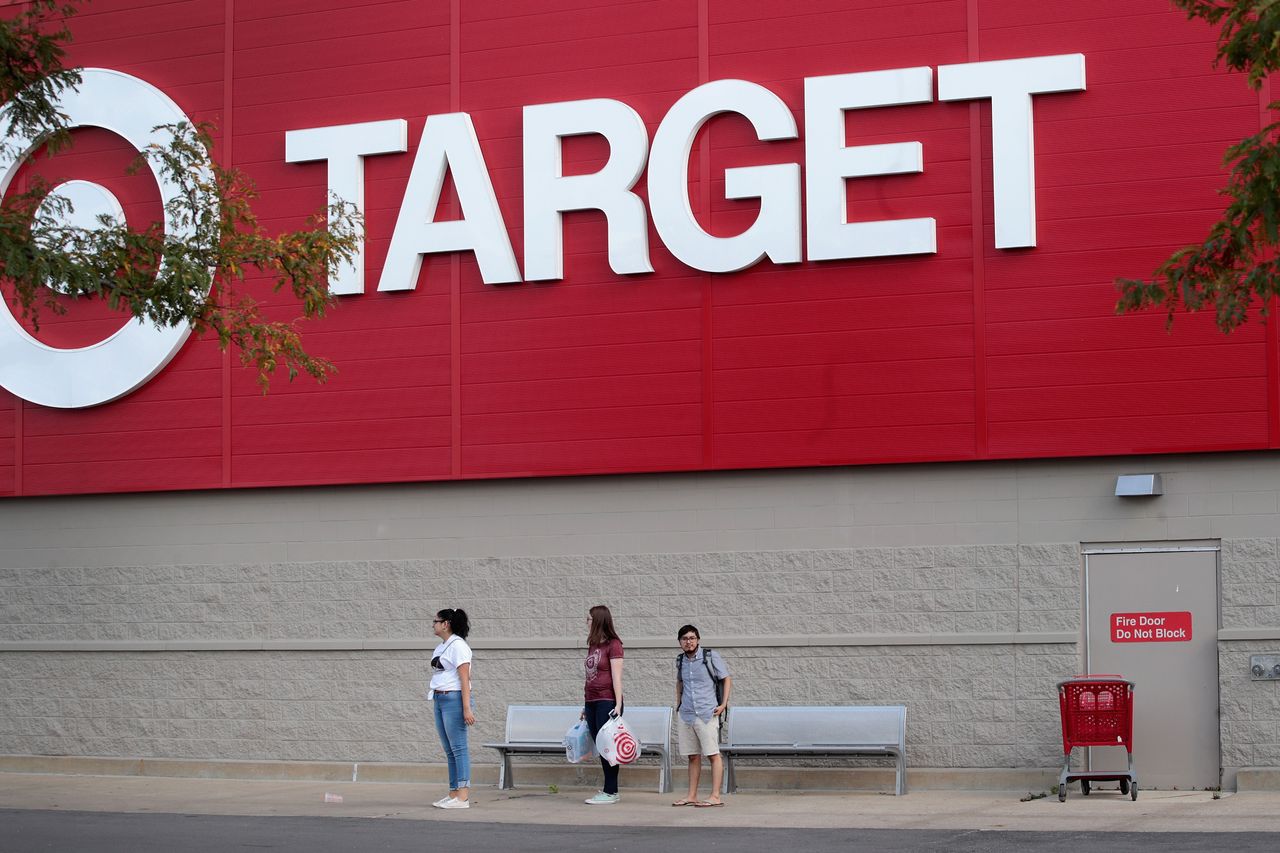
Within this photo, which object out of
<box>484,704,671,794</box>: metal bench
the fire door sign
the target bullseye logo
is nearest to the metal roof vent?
the fire door sign

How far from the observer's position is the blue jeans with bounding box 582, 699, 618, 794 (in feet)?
48.9

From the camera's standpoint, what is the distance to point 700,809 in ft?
47.6

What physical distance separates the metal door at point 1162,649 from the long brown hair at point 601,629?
454 cm

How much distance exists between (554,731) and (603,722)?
64.5 inches

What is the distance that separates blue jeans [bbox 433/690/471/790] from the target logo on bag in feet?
4.40

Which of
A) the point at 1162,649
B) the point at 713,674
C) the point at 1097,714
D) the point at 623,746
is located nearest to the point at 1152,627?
the point at 1162,649

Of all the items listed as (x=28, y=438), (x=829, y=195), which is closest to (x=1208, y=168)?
(x=829, y=195)

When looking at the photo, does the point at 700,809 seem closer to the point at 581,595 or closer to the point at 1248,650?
the point at 581,595

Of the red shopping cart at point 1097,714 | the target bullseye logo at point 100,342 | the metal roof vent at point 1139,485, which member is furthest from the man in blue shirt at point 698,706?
the target bullseye logo at point 100,342

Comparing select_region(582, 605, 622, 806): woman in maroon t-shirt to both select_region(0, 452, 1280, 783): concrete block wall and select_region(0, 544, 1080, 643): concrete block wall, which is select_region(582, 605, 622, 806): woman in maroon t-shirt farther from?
select_region(0, 544, 1080, 643): concrete block wall

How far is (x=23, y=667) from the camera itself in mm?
18891

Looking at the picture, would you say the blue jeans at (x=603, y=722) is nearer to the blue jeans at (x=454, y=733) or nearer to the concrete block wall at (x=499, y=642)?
the blue jeans at (x=454, y=733)

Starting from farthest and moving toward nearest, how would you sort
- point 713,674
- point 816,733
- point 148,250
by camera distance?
point 816,733
point 713,674
point 148,250

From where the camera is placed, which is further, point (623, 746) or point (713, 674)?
point (713, 674)
